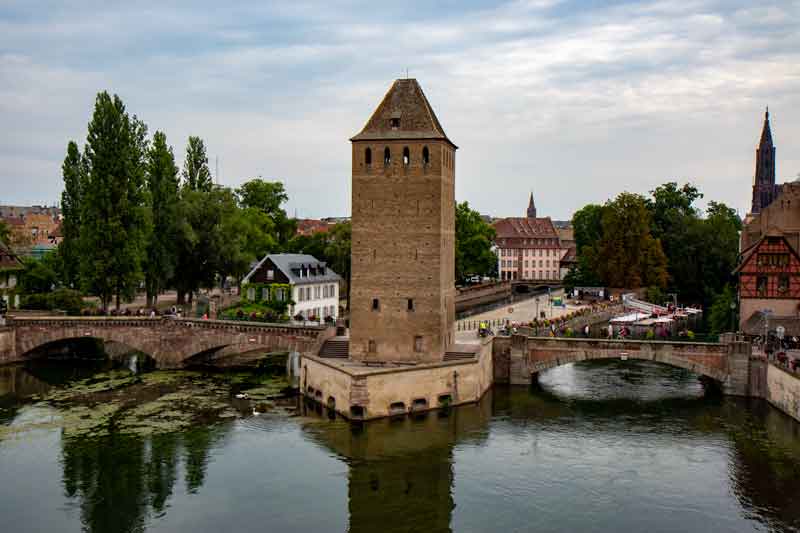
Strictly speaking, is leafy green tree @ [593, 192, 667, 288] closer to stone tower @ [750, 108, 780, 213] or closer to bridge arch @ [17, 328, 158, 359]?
stone tower @ [750, 108, 780, 213]

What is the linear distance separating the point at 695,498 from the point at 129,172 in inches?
1676

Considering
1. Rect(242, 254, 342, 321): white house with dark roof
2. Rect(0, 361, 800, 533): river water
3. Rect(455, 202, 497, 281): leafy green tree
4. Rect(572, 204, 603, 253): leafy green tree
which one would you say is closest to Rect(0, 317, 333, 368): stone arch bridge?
Rect(0, 361, 800, 533): river water

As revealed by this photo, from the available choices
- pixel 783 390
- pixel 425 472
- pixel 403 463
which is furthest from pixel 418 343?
pixel 783 390

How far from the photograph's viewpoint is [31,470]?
100 ft

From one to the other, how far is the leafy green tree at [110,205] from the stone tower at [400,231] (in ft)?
68.5

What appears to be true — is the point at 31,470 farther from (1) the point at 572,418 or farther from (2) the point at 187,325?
(1) the point at 572,418

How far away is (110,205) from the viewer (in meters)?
55.0

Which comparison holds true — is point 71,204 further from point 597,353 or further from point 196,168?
point 597,353

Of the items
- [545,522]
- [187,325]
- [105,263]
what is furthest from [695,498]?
[105,263]

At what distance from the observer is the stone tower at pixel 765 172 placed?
11125 centimetres

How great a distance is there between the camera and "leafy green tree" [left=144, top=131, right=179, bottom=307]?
199 ft

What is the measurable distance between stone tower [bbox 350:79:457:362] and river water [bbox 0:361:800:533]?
521 centimetres

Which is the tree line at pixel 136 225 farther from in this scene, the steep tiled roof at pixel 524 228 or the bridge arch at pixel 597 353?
the steep tiled roof at pixel 524 228

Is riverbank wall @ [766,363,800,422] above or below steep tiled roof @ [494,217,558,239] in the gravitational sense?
below
